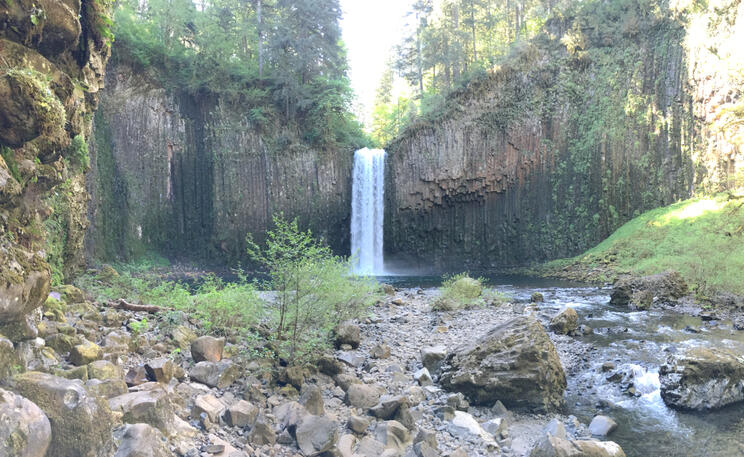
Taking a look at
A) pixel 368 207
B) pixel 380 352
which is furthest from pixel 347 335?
pixel 368 207

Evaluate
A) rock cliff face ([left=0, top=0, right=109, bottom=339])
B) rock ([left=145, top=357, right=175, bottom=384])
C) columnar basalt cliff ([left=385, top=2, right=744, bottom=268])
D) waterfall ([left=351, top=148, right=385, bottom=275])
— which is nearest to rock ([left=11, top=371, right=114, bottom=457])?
rock cliff face ([left=0, top=0, right=109, bottom=339])

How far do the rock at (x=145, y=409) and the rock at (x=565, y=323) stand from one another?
8.74m

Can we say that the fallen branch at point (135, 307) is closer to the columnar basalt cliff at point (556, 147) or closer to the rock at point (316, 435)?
the rock at point (316, 435)

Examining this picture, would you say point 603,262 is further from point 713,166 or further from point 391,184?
point 391,184

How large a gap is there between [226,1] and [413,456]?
36210mm

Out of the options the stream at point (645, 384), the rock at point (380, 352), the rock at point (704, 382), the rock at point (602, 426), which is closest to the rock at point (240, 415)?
the rock at point (380, 352)

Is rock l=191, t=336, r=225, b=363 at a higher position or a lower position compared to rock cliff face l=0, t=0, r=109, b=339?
lower

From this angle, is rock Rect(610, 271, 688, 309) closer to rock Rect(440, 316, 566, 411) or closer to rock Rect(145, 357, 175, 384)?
rock Rect(440, 316, 566, 411)

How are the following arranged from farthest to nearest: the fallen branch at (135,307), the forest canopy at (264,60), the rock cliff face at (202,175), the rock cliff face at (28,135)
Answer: the forest canopy at (264,60)
the rock cliff face at (202,175)
the fallen branch at (135,307)
the rock cliff face at (28,135)

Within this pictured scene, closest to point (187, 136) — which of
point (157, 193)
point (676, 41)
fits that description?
point (157, 193)

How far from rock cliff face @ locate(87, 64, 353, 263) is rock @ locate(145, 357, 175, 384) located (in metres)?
23.9

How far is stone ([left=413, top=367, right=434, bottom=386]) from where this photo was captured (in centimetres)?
699

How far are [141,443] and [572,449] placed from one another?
4.06 m

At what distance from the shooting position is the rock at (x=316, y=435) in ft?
14.9
